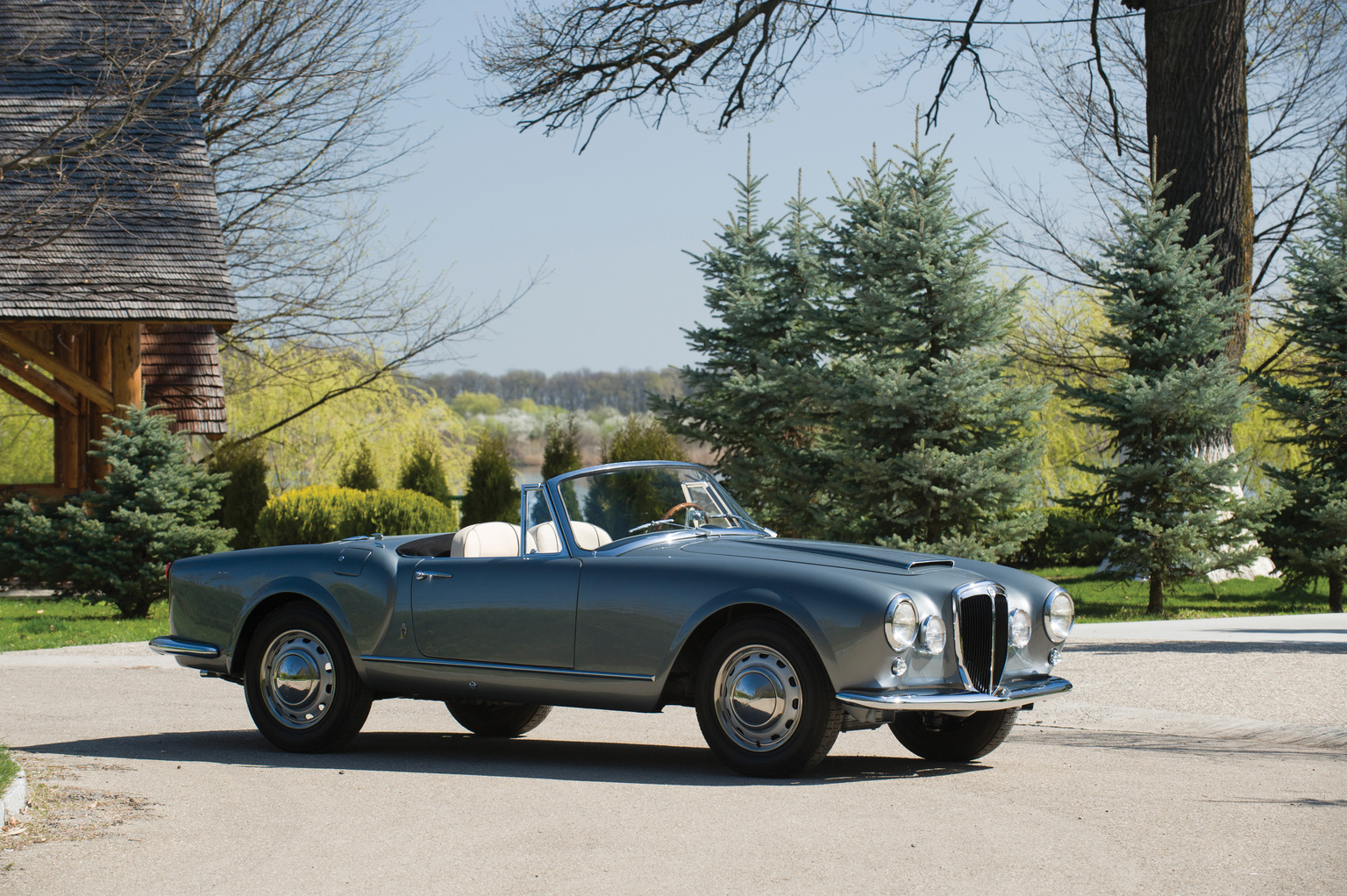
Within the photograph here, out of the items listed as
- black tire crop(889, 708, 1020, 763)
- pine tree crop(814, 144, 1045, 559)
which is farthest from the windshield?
pine tree crop(814, 144, 1045, 559)

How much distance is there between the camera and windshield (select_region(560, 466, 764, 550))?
23.4ft

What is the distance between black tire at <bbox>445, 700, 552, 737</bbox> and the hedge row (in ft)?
41.1

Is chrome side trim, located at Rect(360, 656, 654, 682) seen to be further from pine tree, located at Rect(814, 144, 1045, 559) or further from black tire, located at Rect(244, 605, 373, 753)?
pine tree, located at Rect(814, 144, 1045, 559)

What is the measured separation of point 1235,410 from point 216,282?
14.0 m

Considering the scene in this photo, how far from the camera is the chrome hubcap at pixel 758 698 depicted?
243 inches

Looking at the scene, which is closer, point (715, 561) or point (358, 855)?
point (358, 855)

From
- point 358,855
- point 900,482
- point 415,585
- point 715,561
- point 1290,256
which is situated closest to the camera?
point 358,855

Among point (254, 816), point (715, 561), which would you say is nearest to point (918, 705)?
point (715, 561)

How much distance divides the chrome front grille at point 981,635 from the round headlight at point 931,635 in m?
0.16

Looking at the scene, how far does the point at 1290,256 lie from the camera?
17766 millimetres

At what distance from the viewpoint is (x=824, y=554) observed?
22.2ft

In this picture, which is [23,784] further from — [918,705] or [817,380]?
[817,380]

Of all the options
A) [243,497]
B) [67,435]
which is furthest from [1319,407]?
[67,435]

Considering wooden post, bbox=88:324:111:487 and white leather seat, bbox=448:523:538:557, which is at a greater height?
wooden post, bbox=88:324:111:487
